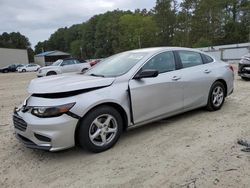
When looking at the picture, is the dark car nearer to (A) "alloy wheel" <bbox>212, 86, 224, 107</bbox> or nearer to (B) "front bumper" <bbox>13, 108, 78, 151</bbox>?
(A) "alloy wheel" <bbox>212, 86, 224, 107</bbox>

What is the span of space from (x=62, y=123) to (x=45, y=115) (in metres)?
0.26

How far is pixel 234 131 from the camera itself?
183 inches

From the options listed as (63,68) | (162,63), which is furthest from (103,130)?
(63,68)

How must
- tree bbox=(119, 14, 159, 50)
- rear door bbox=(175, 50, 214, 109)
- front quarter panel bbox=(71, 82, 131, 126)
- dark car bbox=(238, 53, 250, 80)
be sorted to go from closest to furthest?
front quarter panel bbox=(71, 82, 131, 126) < rear door bbox=(175, 50, 214, 109) < dark car bbox=(238, 53, 250, 80) < tree bbox=(119, 14, 159, 50)

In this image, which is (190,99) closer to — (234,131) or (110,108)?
(234,131)

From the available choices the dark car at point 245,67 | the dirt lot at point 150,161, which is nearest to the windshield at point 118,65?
the dirt lot at point 150,161

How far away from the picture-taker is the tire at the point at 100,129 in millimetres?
3838

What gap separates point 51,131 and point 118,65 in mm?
1795

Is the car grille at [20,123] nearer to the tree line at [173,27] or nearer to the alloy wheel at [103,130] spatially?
the alloy wheel at [103,130]

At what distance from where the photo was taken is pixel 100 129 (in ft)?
13.2

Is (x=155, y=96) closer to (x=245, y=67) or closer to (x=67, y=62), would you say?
(x=245, y=67)

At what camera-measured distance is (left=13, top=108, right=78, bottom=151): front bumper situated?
3.64 metres

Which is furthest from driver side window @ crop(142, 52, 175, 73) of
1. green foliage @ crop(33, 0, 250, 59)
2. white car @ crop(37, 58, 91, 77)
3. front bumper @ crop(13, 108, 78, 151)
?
green foliage @ crop(33, 0, 250, 59)

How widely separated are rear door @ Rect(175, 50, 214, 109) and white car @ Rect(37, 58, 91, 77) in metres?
12.2
